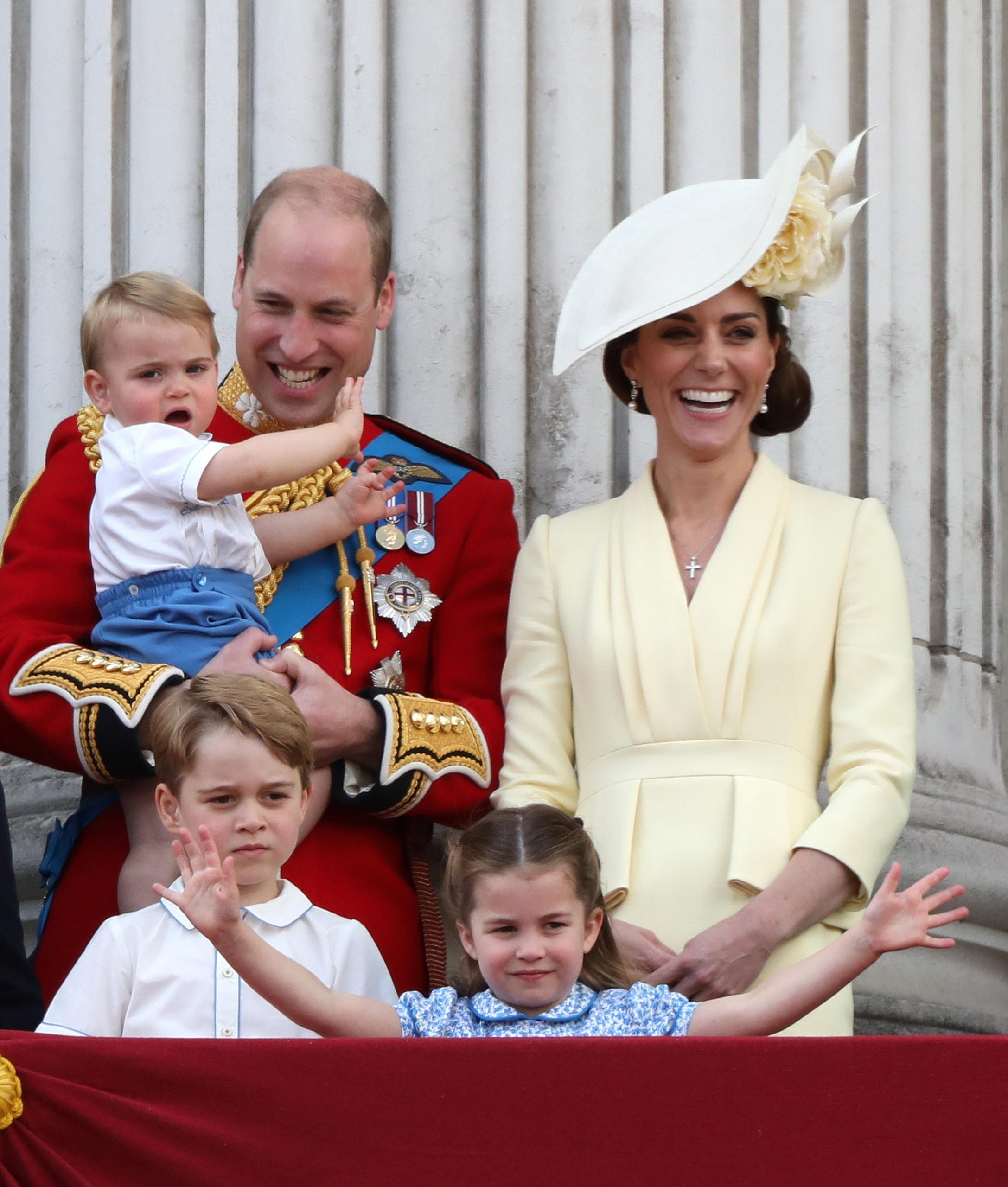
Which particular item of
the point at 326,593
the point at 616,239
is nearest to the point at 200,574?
the point at 326,593

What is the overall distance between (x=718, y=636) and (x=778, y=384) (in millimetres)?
483

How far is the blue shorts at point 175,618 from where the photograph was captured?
3.12 meters

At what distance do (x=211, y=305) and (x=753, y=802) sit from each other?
5.10ft

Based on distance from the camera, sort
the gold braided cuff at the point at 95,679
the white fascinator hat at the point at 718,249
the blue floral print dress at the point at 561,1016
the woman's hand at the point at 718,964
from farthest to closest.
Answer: the white fascinator hat at the point at 718,249 → the gold braided cuff at the point at 95,679 → the woman's hand at the point at 718,964 → the blue floral print dress at the point at 561,1016

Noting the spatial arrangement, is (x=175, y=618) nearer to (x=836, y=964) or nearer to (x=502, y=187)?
(x=836, y=964)

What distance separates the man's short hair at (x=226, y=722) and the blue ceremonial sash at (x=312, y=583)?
549 millimetres

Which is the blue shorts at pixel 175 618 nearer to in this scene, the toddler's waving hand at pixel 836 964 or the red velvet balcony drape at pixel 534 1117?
the toddler's waving hand at pixel 836 964

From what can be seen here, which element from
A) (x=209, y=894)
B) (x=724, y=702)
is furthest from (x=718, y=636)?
(x=209, y=894)

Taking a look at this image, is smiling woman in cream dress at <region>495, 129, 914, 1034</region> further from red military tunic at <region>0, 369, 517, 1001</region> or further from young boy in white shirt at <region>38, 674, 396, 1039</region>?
young boy in white shirt at <region>38, 674, 396, 1039</region>

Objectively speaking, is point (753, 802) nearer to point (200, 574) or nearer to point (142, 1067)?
point (200, 574)

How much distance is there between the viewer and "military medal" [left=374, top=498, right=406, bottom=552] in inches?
139

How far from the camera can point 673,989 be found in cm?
291

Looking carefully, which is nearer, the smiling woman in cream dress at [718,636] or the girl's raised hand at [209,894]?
the girl's raised hand at [209,894]

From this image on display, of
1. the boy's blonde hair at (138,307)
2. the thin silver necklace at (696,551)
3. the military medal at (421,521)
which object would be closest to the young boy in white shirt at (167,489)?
the boy's blonde hair at (138,307)
